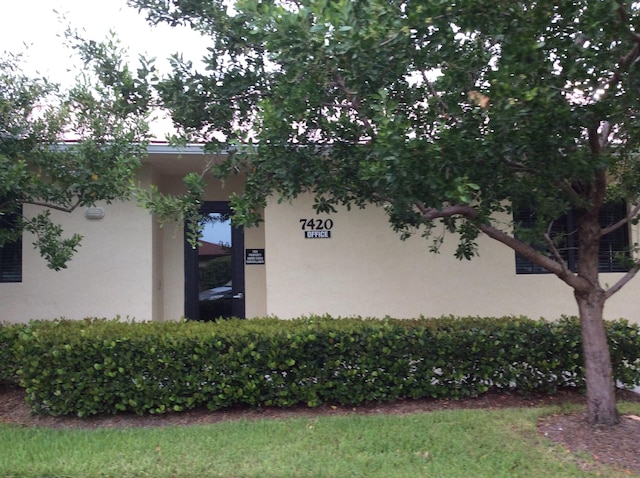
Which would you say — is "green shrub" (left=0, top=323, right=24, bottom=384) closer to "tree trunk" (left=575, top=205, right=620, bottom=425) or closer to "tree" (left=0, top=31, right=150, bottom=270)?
"tree" (left=0, top=31, right=150, bottom=270)

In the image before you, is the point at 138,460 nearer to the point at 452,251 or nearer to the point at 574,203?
the point at 574,203

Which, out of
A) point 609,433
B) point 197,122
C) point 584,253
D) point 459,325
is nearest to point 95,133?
point 197,122

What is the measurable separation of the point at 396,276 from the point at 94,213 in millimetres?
4709

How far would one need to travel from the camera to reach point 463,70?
4516 mm

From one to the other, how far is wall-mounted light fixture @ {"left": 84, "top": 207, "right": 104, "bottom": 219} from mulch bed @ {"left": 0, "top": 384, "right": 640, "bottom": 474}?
2.74 meters

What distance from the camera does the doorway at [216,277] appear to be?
358 inches

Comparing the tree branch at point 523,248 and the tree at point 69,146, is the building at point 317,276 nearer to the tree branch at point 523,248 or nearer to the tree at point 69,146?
the tree at point 69,146

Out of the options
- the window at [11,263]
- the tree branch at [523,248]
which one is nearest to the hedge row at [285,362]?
the tree branch at [523,248]

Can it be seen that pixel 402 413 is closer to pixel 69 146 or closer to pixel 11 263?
pixel 69 146

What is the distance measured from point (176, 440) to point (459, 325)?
10.9 feet

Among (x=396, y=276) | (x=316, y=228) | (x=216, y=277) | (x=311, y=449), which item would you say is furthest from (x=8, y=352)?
(x=396, y=276)

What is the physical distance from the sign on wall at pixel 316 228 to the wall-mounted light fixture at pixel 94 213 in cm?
305

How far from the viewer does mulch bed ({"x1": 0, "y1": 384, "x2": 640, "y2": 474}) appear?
468 centimetres

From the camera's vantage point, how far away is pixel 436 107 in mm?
4734
